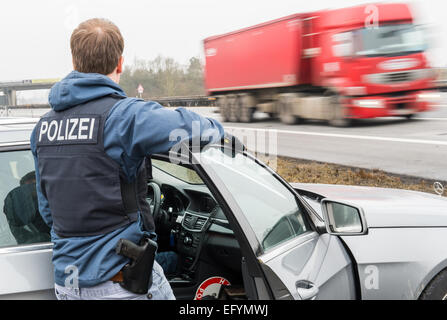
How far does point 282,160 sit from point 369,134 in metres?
3.97

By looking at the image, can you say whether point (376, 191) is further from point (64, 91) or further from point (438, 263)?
point (64, 91)

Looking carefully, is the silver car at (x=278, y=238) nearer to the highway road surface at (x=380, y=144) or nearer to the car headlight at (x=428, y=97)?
the highway road surface at (x=380, y=144)

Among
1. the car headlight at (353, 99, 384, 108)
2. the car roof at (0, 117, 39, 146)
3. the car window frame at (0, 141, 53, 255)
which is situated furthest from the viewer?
the car headlight at (353, 99, 384, 108)

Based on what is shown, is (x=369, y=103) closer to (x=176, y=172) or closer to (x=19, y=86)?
(x=176, y=172)

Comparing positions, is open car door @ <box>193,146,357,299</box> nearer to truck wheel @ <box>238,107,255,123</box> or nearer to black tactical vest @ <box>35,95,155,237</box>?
black tactical vest @ <box>35,95,155,237</box>

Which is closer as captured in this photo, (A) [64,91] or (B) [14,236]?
(A) [64,91]

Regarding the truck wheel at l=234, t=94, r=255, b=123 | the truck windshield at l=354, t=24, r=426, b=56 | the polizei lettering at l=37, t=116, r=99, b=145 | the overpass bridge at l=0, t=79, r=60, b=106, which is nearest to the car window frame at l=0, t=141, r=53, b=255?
the polizei lettering at l=37, t=116, r=99, b=145

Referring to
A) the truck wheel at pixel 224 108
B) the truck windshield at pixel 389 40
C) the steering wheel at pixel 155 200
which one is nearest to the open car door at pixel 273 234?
the steering wheel at pixel 155 200

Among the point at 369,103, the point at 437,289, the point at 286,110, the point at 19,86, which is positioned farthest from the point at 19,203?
the point at 19,86

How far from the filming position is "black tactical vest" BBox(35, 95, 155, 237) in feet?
5.94

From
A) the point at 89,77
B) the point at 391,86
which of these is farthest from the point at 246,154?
the point at 391,86

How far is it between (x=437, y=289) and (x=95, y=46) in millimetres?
1944

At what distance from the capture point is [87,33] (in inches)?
72.8

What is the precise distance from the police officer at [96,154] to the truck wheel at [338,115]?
1462 centimetres
